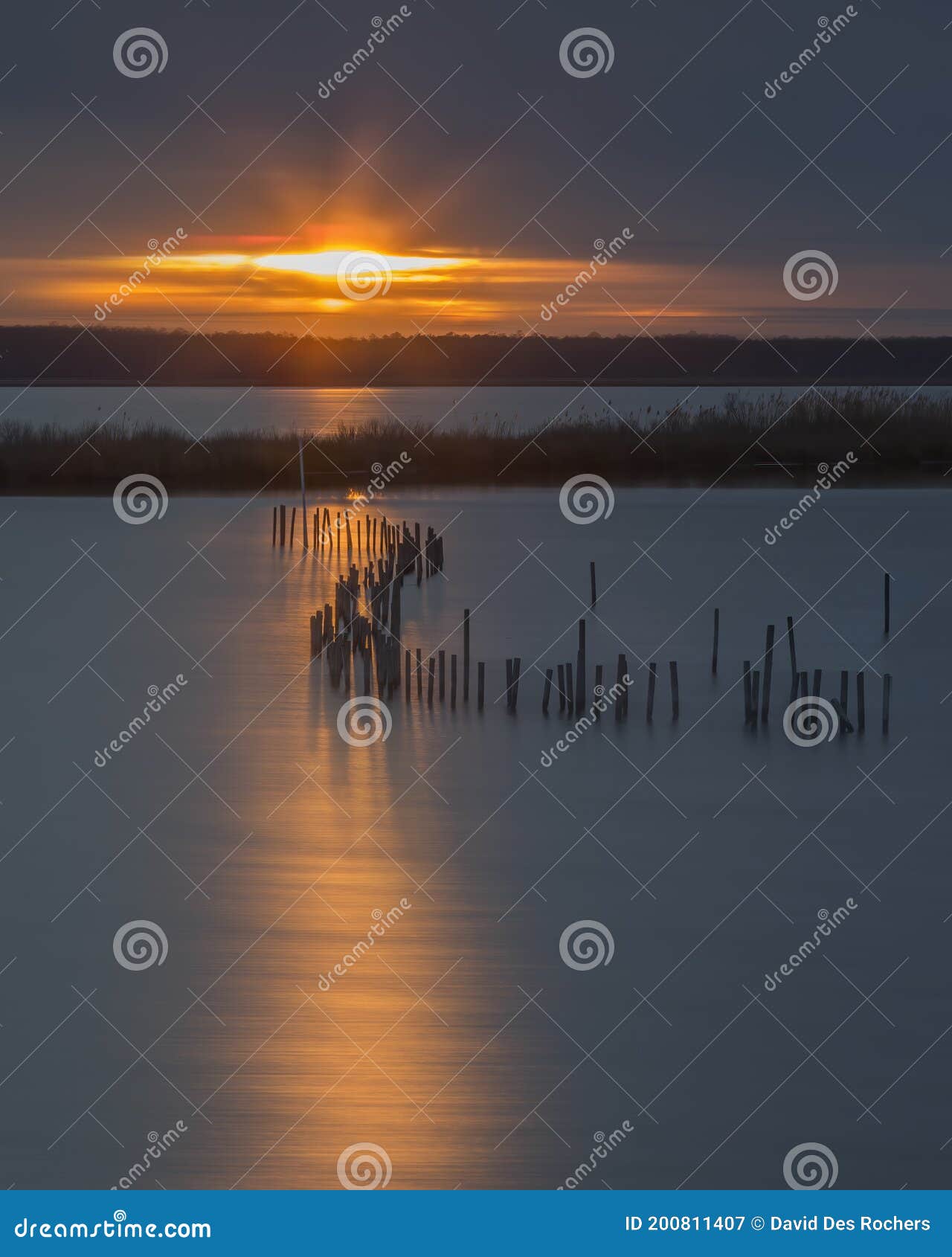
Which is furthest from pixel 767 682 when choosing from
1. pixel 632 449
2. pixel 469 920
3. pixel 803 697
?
pixel 632 449

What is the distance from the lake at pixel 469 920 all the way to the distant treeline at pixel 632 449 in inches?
564

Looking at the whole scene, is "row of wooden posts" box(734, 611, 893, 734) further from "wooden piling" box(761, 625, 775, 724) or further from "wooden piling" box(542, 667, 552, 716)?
"wooden piling" box(542, 667, 552, 716)

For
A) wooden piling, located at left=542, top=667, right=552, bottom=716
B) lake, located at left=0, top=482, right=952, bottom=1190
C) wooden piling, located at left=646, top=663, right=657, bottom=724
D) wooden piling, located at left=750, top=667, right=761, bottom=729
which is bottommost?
lake, located at left=0, top=482, right=952, bottom=1190

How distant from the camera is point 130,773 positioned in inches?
392

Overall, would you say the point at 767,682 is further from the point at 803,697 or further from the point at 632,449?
the point at 632,449

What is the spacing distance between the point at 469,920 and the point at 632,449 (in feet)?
80.4

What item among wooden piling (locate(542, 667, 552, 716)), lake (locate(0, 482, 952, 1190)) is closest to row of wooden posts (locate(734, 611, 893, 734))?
lake (locate(0, 482, 952, 1190))

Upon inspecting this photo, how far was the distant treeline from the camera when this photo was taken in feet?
95.5

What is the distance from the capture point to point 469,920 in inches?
284

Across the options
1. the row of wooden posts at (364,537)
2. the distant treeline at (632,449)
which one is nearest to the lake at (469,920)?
the row of wooden posts at (364,537)

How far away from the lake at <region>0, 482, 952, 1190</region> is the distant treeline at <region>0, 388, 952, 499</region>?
14.3 metres

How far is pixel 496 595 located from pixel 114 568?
6.04 metres

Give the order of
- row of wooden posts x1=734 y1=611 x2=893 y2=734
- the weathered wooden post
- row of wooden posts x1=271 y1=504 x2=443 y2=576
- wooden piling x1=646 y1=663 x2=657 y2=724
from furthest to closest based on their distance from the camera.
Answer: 1. row of wooden posts x1=271 y1=504 x2=443 y2=576
2. wooden piling x1=646 y1=663 x2=657 y2=724
3. row of wooden posts x1=734 y1=611 x2=893 y2=734
4. the weathered wooden post

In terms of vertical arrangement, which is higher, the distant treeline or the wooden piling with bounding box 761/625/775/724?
the distant treeline
